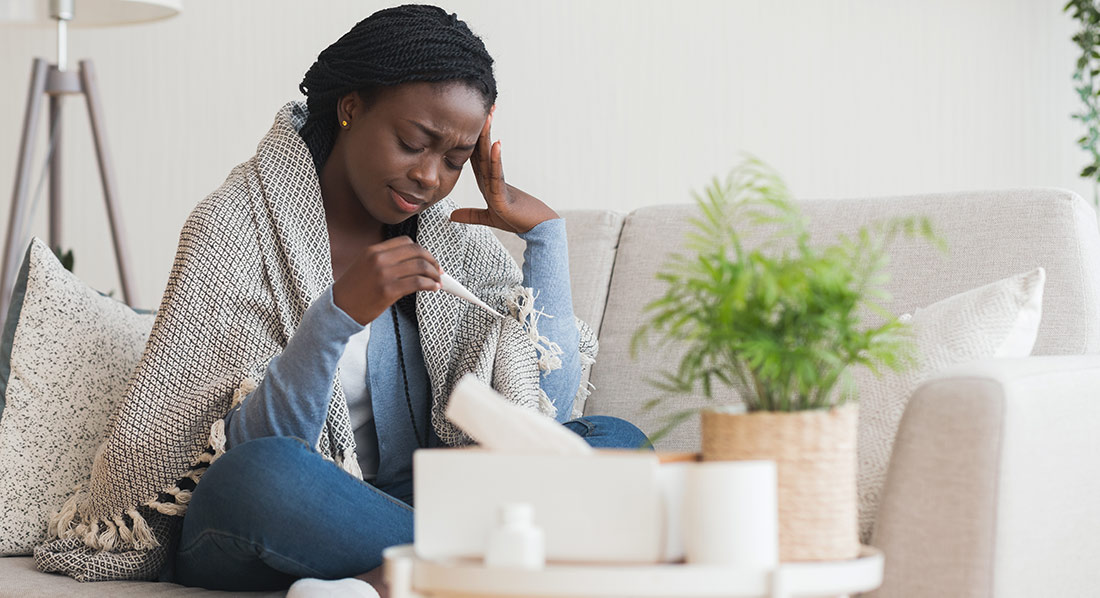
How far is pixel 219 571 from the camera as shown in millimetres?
1264

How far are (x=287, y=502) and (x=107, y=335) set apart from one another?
2.05 ft

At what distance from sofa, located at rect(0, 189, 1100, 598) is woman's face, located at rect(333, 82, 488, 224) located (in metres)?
0.53

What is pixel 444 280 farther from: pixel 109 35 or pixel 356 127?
pixel 109 35

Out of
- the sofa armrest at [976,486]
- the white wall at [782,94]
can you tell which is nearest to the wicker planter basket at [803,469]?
the sofa armrest at [976,486]

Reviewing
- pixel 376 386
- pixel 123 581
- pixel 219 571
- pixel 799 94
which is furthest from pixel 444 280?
pixel 799 94

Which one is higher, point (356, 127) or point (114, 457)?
point (356, 127)

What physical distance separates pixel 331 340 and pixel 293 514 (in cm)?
19

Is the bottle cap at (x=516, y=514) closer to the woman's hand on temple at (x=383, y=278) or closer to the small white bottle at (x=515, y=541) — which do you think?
the small white bottle at (x=515, y=541)

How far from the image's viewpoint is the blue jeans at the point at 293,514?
115 cm

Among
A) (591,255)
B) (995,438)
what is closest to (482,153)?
(591,255)

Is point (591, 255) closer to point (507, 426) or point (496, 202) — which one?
point (496, 202)

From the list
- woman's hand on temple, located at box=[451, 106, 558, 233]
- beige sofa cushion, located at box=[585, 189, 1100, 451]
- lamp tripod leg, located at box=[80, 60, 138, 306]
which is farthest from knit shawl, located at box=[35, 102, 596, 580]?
lamp tripod leg, located at box=[80, 60, 138, 306]

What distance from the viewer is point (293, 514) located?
115 centimetres

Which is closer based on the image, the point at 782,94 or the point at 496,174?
the point at 496,174
